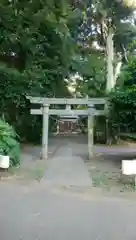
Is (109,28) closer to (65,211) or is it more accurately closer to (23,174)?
(23,174)

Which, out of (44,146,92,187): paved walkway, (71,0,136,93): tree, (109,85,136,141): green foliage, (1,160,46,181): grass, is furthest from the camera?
(71,0,136,93): tree

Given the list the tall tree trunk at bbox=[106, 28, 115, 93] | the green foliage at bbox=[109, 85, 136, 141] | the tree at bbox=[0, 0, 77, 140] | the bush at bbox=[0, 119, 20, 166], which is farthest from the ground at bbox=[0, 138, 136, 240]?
the tall tree trunk at bbox=[106, 28, 115, 93]

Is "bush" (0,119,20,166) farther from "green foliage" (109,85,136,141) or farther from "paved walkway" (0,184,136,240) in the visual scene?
"green foliage" (109,85,136,141)

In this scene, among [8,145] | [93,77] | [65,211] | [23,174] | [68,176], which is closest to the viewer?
[65,211]

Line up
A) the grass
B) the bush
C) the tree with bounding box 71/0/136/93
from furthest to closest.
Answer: the tree with bounding box 71/0/136/93 → the bush → the grass

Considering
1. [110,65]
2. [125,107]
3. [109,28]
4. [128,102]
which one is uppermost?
[109,28]

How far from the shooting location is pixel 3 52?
2127 centimetres

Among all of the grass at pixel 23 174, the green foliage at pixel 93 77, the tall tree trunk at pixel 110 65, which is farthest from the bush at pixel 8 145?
the tall tree trunk at pixel 110 65

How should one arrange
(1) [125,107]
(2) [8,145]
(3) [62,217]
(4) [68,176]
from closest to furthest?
(3) [62,217]
(4) [68,176]
(2) [8,145]
(1) [125,107]

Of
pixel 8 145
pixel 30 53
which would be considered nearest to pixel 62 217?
pixel 8 145

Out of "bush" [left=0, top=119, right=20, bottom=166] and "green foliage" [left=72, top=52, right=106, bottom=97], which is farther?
"green foliage" [left=72, top=52, right=106, bottom=97]

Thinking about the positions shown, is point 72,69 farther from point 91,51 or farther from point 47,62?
point 91,51

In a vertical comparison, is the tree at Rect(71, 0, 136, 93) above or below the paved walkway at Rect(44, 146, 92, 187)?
above

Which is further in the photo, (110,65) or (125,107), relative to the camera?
(110,65)
